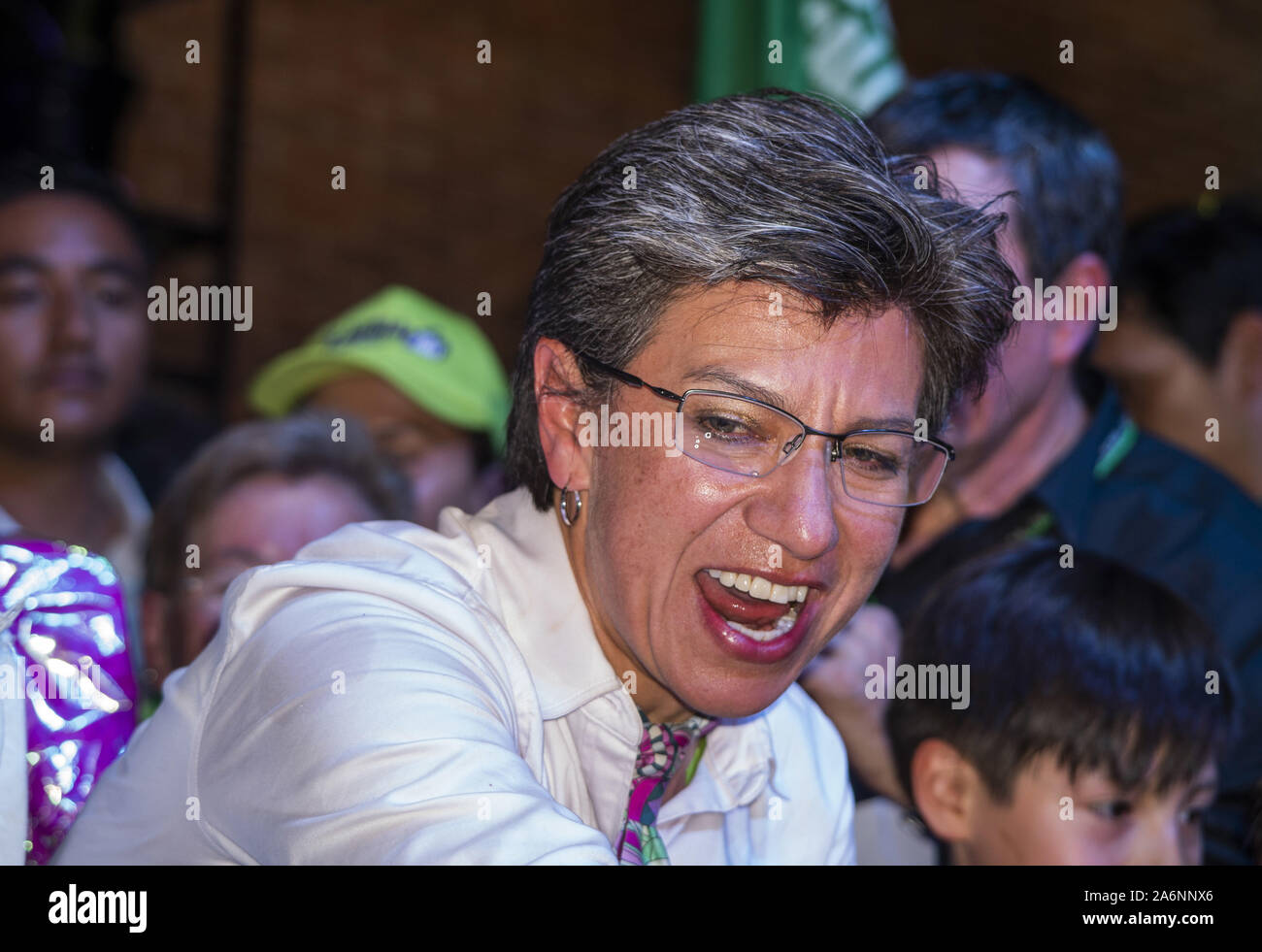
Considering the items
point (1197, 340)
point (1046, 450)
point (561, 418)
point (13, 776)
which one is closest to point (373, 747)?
point (13, 776)

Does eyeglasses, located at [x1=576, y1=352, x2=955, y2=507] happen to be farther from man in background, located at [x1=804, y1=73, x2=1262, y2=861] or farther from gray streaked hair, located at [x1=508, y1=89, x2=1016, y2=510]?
man in background, located at [x1=804, y1=73, x2=1262, y2=861]

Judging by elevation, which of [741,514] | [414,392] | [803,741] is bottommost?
[803,741]

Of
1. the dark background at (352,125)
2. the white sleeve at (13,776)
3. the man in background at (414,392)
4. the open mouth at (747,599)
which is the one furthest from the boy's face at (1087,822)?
the dark background at (352,125)

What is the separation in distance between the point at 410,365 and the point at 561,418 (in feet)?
5.18

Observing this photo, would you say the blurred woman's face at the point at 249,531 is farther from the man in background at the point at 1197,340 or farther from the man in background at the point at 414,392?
the man in background at the point at 1197,340

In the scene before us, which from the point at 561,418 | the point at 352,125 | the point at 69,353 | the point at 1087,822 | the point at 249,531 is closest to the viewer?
the point at 561,418

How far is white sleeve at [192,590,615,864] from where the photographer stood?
1.05 meters

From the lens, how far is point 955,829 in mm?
2039

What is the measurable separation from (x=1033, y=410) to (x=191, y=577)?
152cm

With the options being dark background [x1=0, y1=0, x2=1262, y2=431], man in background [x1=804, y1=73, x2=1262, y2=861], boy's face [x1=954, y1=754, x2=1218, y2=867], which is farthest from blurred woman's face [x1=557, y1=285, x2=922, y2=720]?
dark background [x1=0, y1=0, x2=1262, y2=431]

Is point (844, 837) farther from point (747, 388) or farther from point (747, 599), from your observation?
point (747, 388)

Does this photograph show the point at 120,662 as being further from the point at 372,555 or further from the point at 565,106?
the point at 565,106

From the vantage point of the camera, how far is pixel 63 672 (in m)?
1.39

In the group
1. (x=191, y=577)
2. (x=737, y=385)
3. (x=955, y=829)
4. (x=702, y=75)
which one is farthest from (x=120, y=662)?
(x=702, y=75)
